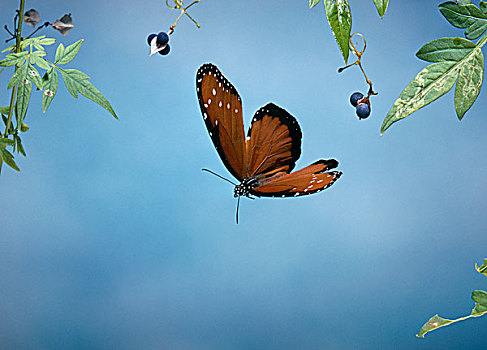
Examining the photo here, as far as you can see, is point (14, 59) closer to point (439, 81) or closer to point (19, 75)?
point (19, 75)

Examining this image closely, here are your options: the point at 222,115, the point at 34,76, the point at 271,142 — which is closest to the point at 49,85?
the point at 34,76

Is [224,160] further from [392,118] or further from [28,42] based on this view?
[392,118]

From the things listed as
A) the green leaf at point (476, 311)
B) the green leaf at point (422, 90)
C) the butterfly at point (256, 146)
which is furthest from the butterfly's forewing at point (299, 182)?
the green leaf at point (422, 90)

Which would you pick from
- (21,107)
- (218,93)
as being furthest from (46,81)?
(218,93)

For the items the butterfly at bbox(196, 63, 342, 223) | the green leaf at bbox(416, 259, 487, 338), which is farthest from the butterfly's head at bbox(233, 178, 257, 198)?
the green leaf at bbox(416, 259, 487, 338)

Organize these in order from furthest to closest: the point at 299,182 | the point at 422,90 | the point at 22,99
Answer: the point at 299,182, the point at 22,99, the point at 422,90

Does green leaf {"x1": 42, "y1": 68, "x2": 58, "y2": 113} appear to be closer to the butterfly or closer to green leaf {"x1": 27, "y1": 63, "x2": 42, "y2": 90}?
→ green leaf {"x1": 27, "y1": 63, "x2": 42, "y2": 90}
